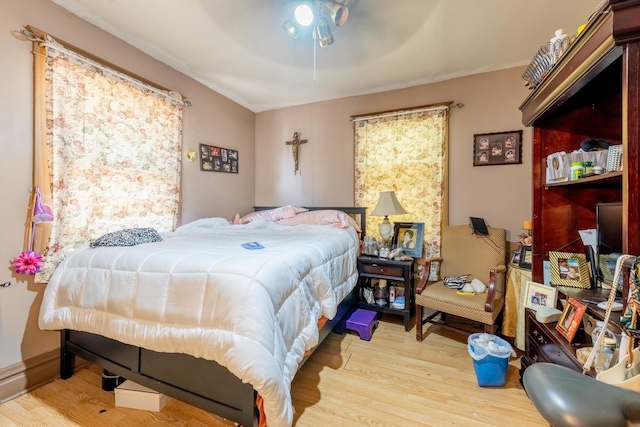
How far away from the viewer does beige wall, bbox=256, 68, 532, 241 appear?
8.86 ft

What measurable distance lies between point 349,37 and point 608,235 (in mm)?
2207

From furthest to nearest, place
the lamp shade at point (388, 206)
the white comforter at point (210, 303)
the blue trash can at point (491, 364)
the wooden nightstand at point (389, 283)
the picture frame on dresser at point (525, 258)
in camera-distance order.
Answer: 1. the lamp shade at point (388, 206)
2. the wooden nightstand at point (389, 283)
3. the picture frame on dresser at point (525, 258)
4. the blue trash can at point (491, 364)
5. the white comforter at point (210, 303)

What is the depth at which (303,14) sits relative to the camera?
5.98 feet

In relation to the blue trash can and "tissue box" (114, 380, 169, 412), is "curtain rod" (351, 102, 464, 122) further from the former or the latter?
"tissue box" (114, 380, 169, 412)

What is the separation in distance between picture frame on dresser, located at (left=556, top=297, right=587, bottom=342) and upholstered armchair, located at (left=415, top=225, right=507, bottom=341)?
2.03 ft

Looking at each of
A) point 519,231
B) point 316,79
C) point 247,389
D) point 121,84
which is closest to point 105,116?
point 121,84

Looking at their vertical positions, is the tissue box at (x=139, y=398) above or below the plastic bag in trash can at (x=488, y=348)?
below

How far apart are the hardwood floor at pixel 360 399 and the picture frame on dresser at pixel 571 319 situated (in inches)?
22.7

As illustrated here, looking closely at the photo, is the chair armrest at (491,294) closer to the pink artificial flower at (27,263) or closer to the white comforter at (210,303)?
the white comforter at (210,303)

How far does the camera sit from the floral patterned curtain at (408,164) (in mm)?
2955

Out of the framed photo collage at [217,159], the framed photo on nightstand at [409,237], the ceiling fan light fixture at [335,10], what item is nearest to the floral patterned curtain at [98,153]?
the framed photo collage at [217,159]

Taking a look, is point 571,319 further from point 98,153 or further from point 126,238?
point 98,153

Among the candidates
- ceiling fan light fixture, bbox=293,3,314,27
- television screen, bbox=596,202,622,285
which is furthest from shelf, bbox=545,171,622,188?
ceiling fan light fixture, bbox=293,3,314,27

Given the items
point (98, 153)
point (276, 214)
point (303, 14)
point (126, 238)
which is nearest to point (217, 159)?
point (276, 214)
